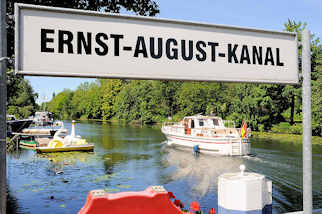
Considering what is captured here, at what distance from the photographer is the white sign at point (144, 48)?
98.6 inches

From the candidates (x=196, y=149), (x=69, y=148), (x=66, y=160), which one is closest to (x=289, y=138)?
(x=196, y=149)

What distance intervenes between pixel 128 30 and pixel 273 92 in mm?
47879

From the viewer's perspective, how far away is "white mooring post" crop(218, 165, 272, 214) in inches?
133

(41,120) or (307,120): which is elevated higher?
(307,120)

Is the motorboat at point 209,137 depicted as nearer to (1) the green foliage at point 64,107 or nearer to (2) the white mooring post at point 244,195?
(2) the white mooring post at point 244,195

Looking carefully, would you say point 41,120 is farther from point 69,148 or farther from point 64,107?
point 64,107

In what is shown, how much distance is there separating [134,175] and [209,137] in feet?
36.7

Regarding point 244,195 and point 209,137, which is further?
point 209,137

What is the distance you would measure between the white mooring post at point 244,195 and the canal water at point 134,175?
28.2ft

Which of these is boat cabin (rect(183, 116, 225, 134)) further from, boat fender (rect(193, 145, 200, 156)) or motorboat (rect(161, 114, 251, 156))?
boat fender (rect(193, 145, 200, 156))

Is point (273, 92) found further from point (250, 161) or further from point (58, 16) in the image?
point (58, 16)

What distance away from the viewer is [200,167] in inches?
837

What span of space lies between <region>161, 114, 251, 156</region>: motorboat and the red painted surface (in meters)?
22.9

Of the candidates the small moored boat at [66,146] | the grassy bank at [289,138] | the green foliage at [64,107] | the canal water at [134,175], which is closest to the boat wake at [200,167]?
the canal water at [134,175]
